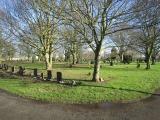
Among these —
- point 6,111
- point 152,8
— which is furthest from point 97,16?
point 6,111

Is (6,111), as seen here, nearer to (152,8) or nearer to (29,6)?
(152,8)

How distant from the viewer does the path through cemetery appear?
10.7 m

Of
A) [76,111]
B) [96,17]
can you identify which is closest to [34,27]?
[96,17]

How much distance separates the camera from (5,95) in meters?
16.1

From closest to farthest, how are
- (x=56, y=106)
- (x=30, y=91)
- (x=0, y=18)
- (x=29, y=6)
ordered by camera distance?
(x=56, y=106), (x=30, y=91), (x=29, y=6), (x=0, y=18)

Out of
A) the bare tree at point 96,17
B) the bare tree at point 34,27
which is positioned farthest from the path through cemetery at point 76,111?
the bare tree at point 34,27

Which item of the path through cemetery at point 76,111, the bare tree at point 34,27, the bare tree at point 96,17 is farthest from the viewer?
the bare tree at point 34,27

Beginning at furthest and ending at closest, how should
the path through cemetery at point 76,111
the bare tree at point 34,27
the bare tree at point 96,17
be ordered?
1. the bare tree at point 34,27
2. the bare tree at point 96,17
3. the path through cemetery at point 76,111

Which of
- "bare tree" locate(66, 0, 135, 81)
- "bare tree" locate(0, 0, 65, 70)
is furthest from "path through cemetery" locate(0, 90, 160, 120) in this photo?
"bare tree" locate(0, 0, 65, 70)

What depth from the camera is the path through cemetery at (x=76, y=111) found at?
35.2 ft

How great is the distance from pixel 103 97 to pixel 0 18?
2674cm

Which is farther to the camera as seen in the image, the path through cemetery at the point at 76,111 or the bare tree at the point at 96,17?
the bare tree at the point at 96,17

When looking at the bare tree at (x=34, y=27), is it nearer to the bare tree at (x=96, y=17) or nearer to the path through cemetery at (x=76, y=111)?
the bare tree at (x=96, y=17)

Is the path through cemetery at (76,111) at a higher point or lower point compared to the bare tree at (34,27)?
lower
